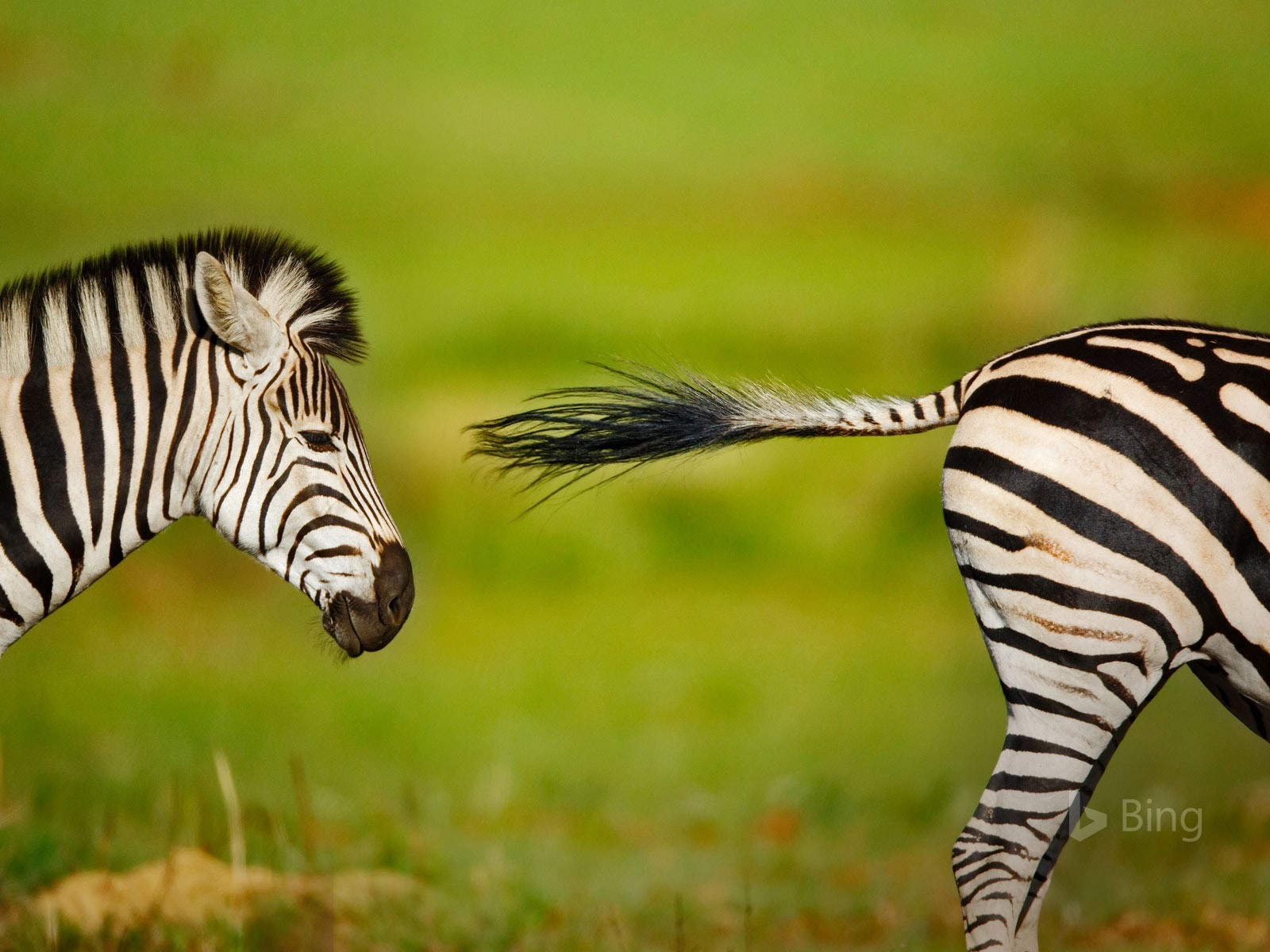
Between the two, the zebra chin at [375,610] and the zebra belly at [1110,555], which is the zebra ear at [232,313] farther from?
the zebra belly at [1110,555]

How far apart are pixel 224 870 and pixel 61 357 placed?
232 cm

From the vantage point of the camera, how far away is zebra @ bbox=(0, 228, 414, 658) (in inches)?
99.7

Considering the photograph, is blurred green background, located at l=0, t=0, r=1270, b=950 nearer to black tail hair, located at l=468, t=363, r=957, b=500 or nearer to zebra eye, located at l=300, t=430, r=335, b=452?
black tail hair, located at l=468, t=363, r=957, b=500

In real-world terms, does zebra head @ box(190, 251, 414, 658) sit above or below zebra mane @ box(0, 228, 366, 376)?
below

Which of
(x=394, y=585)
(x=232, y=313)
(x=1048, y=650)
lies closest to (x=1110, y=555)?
(x=1048, y=650)

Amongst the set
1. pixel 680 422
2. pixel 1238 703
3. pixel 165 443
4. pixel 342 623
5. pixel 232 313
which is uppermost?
pixel 232 313

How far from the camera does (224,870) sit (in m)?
4.04

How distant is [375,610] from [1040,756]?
1.65 m

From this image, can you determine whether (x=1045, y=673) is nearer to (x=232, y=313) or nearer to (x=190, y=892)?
(x=232, y=313)

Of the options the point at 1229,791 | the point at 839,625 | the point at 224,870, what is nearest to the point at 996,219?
the point at 839,625

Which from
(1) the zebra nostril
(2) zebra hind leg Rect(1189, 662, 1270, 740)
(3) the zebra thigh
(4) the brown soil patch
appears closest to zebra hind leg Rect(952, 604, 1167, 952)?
(3) the zebra thigh

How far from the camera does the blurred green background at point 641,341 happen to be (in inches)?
204

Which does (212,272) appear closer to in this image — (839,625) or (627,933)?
(627,933)

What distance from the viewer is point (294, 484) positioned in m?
2.59
